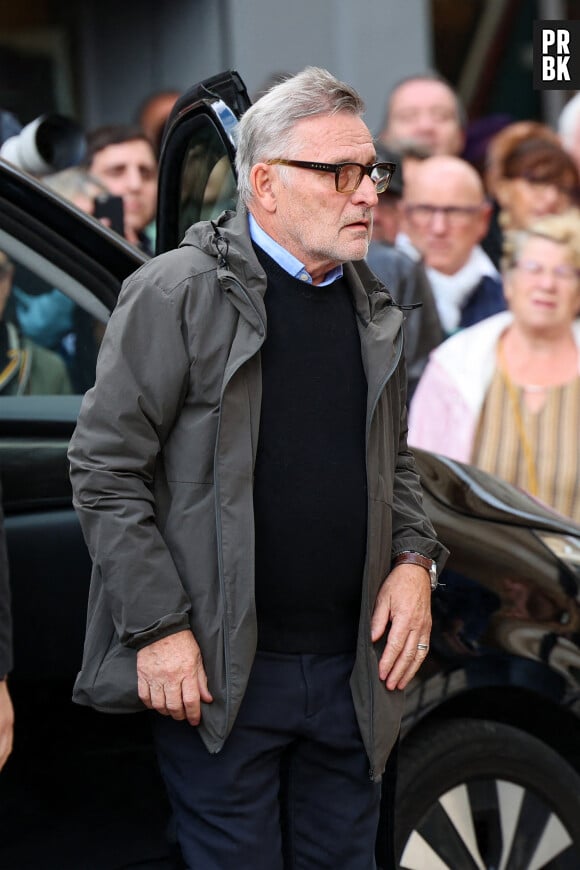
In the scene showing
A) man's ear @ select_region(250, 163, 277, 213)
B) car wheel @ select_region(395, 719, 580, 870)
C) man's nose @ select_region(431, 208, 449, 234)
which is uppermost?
man's ear @ select_region(250, 163, 277, 213)

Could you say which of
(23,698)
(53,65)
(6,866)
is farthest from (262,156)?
(53,65)

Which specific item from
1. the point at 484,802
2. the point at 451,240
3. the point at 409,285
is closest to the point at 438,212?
the point at 451,240

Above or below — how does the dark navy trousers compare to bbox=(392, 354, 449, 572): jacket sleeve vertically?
below

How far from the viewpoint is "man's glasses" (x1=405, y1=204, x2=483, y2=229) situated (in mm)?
5922

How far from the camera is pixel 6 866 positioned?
2.60 m

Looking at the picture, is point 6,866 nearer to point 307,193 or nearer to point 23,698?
point 23,698

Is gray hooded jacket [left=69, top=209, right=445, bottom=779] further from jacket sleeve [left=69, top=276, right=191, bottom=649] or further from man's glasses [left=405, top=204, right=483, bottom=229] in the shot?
man's glasses [left=405, top=204, right=483, bottom=229]

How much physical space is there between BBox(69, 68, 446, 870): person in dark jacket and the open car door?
1.67 feet

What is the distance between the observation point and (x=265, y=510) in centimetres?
244

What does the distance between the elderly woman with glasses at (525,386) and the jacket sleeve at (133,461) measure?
298cm

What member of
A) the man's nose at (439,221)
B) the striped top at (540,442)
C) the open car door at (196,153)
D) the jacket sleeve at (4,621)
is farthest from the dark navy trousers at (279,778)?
the man's nose at (439,221)

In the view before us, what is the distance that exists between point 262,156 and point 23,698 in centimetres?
104

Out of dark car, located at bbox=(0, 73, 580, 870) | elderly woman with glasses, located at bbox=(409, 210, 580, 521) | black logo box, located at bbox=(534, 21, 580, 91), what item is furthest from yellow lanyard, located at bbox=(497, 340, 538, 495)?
dark car, located at bbox=(0, 73, 580, 870)

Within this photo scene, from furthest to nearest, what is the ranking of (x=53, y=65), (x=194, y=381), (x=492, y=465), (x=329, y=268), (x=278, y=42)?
(x=53, y=65) → (x=278, y=42) → (x=492, y=465) → (x=329, y=268) → (x=194, y=381)
